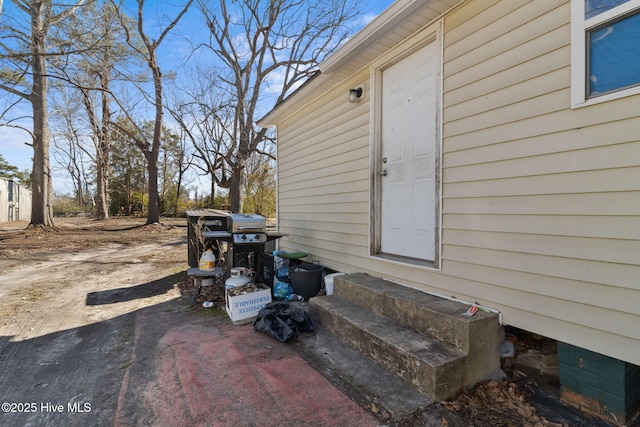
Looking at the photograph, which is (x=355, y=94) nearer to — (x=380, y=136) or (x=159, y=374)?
(x=380, y=136)

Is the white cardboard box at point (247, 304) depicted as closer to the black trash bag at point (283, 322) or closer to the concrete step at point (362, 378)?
the black trash bag at point (283, 322)

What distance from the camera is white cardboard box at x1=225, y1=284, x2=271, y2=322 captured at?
3.06 m

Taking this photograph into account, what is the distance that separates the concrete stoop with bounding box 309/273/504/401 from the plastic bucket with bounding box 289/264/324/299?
97cm

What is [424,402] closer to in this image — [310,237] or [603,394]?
[603,394]

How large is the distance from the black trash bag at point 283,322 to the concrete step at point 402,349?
0.20m

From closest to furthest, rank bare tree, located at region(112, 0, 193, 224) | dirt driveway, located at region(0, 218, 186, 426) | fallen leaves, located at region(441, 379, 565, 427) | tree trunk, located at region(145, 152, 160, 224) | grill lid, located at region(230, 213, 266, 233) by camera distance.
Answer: fallen leaves, located at region(441, 379, 565, 427) → dirt driveway, located at region(0, 218, 186, 426) → grill lid, located at region(230, 213, 266, 233) → bare tree, located at region(112, 0, 193, 224) → tree trunk, located at region(145, 152, 160, 224)

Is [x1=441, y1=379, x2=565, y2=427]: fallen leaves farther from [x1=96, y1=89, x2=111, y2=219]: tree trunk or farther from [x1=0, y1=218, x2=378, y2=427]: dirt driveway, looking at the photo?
[x1=96, y1=89, x2=111, y2=219]: tree trunk

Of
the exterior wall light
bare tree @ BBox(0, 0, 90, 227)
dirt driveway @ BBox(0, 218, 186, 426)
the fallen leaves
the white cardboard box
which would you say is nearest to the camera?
the fallen leaves

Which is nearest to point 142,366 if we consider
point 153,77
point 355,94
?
point 355,94

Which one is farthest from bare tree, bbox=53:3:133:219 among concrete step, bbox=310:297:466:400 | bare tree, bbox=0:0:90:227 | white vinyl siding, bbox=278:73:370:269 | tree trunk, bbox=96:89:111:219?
concrete step, bbox=310:297:466:400

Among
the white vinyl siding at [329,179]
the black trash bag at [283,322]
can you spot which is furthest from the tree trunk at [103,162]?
the black trash bag at [283,322]

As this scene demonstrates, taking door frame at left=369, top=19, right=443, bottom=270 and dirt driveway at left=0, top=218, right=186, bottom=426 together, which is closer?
dirt driveway at left=0, top=218, right=186, bottom=426

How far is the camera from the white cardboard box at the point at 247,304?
3057 mm

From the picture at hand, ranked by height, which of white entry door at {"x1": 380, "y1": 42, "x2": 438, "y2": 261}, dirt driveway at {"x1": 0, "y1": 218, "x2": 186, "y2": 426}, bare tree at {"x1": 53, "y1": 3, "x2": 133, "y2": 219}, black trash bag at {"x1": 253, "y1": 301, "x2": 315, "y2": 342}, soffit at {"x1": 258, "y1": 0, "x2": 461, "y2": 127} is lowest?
→ dirt driveway at {"x1": 0, "y1": 218, "x2": 186, "y2": 426}
